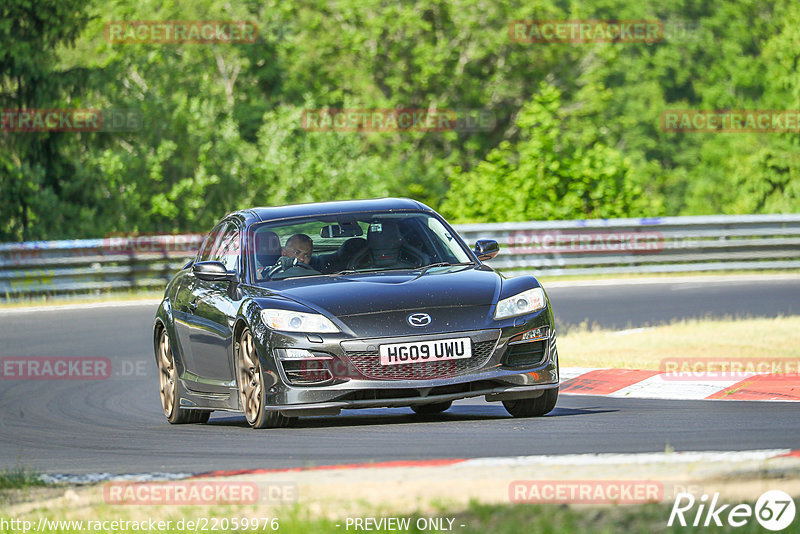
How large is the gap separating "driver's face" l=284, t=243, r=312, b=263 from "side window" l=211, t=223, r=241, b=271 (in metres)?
0.42

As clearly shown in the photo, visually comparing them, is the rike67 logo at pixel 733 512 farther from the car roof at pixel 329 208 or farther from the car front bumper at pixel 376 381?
the car roof at pixel 329 208

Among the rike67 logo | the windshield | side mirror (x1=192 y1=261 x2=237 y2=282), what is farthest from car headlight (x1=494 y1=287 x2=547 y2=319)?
the rike67 logo

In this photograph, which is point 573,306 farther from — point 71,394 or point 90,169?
point 90,169

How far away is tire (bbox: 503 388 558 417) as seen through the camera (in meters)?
9.20

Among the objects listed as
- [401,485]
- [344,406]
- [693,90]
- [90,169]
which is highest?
[401,485]

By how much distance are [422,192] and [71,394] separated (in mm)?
28709

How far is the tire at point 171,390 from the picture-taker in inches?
416

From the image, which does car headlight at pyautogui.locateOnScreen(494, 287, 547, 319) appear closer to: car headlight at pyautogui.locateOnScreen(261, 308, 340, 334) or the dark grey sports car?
the dark grey sports car

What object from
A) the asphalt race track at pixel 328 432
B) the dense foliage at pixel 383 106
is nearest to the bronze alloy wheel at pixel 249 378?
the asphalt race track at pixel 328 432

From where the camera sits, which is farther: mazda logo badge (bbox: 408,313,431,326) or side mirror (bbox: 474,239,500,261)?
side mirror (bbox: 474,239,500,261)

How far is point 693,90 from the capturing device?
236 ft

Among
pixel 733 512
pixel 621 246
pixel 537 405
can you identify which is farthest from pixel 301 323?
pixel 621 246

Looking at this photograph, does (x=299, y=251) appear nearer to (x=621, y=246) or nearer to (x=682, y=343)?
(x=682, y=343)

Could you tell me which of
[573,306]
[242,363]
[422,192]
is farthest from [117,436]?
[422,192]
